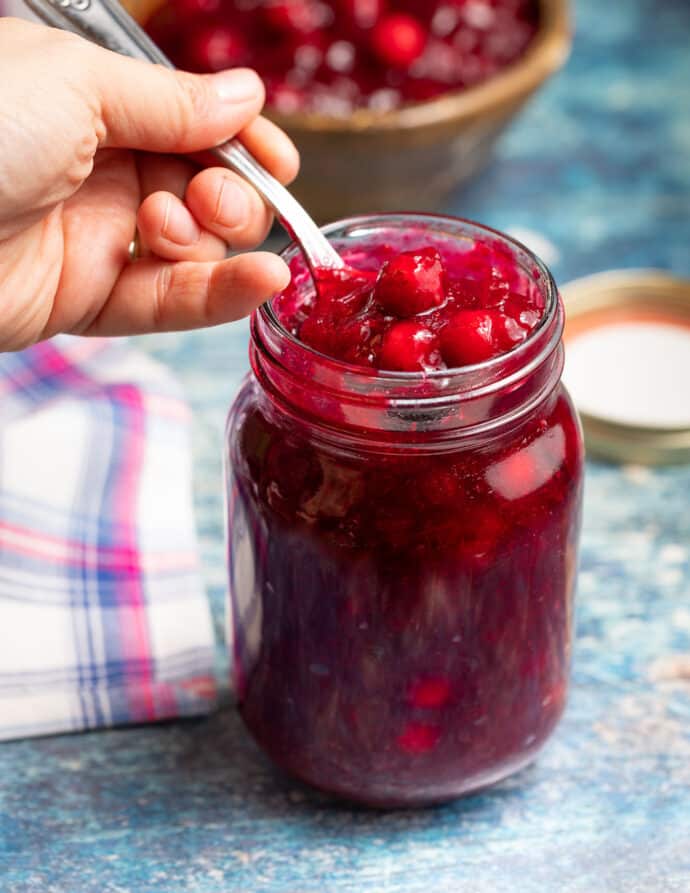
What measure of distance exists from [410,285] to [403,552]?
203 mm

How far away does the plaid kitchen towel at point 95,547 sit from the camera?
4.04 ft

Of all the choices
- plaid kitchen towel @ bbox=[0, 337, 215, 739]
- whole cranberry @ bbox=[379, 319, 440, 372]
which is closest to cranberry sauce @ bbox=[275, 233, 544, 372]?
whole cranberry @ bbox=[379, 319, 440, 372]

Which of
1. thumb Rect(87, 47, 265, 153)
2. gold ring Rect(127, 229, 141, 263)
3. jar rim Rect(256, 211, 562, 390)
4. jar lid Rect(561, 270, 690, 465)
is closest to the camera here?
jar rim Rect(256, 211, 562, 390)

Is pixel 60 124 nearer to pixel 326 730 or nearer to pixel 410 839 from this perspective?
pixel 326 730

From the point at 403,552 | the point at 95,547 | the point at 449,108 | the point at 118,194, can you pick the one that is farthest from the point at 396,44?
the point at 403,552

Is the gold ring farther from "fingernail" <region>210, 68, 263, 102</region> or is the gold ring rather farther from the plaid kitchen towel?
the plaid kitchen towel

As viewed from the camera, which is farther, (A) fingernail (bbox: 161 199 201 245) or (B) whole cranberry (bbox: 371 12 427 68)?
(B) whole cranberry (bbox: 371 12 427 68)

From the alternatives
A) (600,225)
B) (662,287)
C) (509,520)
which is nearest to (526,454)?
(509,520)

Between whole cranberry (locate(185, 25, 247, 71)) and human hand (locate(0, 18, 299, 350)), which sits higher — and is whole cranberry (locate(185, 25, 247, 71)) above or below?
below

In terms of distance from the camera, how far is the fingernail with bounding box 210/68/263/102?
1071mm

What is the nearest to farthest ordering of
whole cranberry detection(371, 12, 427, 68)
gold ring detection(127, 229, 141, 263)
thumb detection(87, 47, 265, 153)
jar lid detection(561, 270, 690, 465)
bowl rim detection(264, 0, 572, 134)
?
thumb detection(87, 47, 265, 153)
gold ring detection(127, 229, 141, 263)
jar lid detection(561, 270, 690, 465)
bowl rim detection(264, 0, 572, 134)
whole cranberry detection(371, 12, 427, 68)

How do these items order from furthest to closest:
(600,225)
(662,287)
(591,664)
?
1. (600,225)
2. (662,287)
3. (591,664)

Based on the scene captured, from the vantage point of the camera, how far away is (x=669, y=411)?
1.51 m

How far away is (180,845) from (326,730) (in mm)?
170
